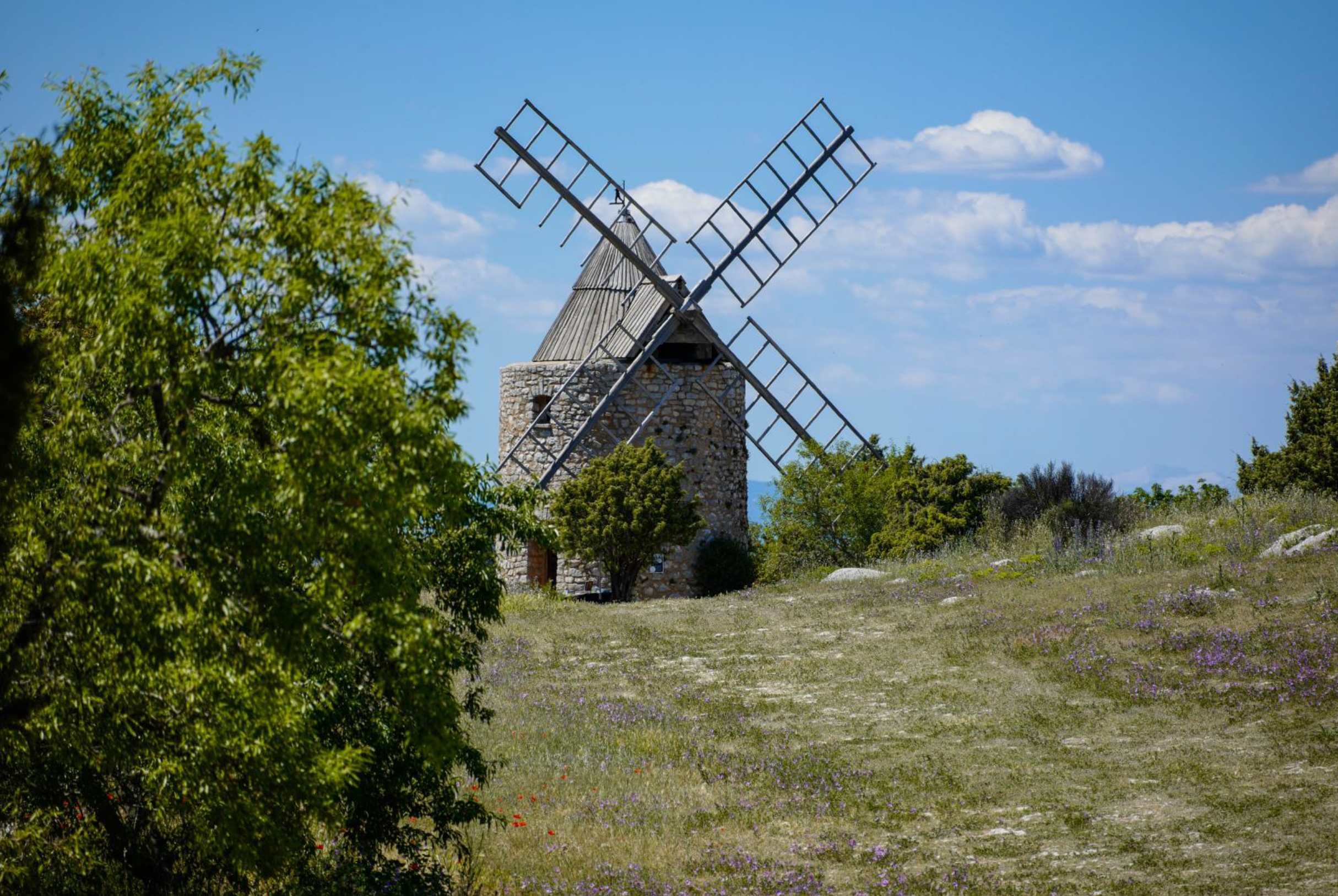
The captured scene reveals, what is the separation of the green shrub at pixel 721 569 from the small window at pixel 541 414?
410cm

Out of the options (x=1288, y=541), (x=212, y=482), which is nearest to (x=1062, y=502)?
(x=1288, y=541)

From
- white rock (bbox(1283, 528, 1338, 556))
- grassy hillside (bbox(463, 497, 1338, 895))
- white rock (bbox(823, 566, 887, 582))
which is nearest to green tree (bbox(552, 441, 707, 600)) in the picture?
white rock (bbox(823, 566, 887, 582))

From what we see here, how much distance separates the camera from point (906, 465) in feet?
80.0

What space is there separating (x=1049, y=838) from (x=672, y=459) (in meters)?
16.5

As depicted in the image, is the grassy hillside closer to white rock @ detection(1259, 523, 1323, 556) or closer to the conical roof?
white rock @ detection(1259, 523, 1323, 556)

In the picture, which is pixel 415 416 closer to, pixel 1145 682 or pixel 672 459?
pixel 1145 682

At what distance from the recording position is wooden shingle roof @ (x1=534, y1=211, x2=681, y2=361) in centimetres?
2500

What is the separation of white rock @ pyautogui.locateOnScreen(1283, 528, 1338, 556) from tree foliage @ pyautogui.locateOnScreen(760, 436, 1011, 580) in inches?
284

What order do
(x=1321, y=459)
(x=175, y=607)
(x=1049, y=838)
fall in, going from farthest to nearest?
(x=1321, y=459) → (x=1049, y=838) → (x=175, y=607)

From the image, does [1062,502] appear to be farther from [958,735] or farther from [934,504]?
[958,735]

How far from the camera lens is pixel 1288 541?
16609 millimetres

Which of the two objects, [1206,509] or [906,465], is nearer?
[1206,509]

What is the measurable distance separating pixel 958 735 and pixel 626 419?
13.8 meters

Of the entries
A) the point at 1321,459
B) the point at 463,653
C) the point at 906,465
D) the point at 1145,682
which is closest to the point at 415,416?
the point at 463,653
